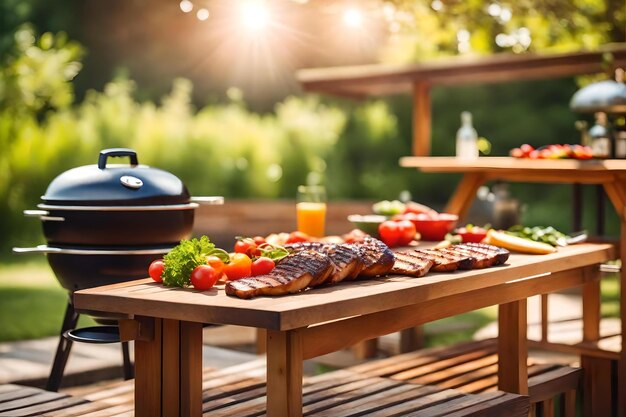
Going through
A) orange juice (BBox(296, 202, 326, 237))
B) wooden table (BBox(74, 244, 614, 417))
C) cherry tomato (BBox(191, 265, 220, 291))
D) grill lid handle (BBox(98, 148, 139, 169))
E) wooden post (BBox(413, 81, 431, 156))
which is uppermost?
wooden post (BBox(413, 81, 431, 156))

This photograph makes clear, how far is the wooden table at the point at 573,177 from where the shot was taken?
18.3 feet

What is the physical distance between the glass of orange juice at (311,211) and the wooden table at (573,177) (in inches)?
44.6

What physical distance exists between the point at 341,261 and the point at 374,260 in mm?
187

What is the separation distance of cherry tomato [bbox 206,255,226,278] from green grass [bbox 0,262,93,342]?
4242 mm

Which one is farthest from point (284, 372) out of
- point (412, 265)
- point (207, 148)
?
point (207, 148)

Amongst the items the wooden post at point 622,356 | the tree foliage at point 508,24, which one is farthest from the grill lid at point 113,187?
the tree foliage at point 508,24

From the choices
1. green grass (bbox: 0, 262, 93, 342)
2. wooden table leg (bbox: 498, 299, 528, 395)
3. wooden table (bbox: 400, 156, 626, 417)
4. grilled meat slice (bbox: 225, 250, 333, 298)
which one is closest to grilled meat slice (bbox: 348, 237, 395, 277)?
grilled meat slice (bbox: 225, 250, 333, 298)

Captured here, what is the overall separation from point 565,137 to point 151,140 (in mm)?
6388

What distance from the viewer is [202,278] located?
12.2 feet

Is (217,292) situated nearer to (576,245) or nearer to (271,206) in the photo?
(576,245)

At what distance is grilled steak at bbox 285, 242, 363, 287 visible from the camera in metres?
3.89

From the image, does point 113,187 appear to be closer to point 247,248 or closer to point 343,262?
point 247,248

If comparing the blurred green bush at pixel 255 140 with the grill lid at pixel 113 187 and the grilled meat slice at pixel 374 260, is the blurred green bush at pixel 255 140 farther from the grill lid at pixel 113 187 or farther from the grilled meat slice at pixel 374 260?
the grilled meat slice at pixel 374 260

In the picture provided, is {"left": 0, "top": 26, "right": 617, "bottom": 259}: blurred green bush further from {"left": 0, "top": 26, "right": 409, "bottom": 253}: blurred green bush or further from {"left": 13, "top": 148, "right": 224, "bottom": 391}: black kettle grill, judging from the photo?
{"left": 13, "top": 148, "right": 224, "bottom": 391}: black kettle grill
